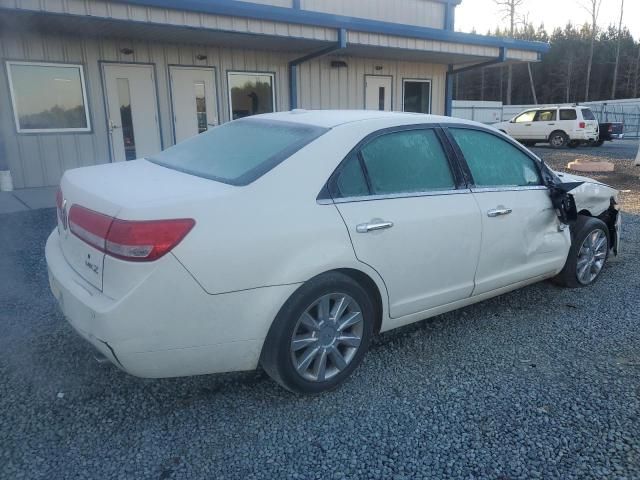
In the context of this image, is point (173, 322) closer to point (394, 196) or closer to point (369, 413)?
point (369, 413)

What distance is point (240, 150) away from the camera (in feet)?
10.3

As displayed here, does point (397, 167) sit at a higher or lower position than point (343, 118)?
lower

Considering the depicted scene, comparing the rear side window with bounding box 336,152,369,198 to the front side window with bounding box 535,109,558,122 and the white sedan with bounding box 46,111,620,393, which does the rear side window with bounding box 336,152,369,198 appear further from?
the front side window with bounding box 535,109,558,122

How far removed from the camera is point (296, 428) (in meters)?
2.62

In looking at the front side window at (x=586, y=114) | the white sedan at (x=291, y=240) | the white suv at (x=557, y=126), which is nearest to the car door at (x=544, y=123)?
the white suv at (x=557, y=126)

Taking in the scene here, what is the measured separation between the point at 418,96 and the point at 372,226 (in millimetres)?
12492

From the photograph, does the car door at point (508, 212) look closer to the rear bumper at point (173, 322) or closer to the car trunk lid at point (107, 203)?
the rear bumper at point (173, 322)

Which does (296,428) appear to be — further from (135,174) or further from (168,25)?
(168,25)

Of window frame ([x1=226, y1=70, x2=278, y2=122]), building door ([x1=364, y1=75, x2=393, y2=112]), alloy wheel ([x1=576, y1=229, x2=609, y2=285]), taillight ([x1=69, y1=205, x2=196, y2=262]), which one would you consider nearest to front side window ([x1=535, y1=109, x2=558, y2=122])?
building door ([x1=364, y1=75, x2=393, y2=112])

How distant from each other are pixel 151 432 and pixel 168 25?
7172 mm

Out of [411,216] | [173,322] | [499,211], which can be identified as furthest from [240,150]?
[499,211]

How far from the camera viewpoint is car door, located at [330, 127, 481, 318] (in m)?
2.90

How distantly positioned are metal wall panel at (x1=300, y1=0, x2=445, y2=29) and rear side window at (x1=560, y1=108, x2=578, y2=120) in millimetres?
8988

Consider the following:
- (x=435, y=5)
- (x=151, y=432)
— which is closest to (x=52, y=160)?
(x=151, y=432)
